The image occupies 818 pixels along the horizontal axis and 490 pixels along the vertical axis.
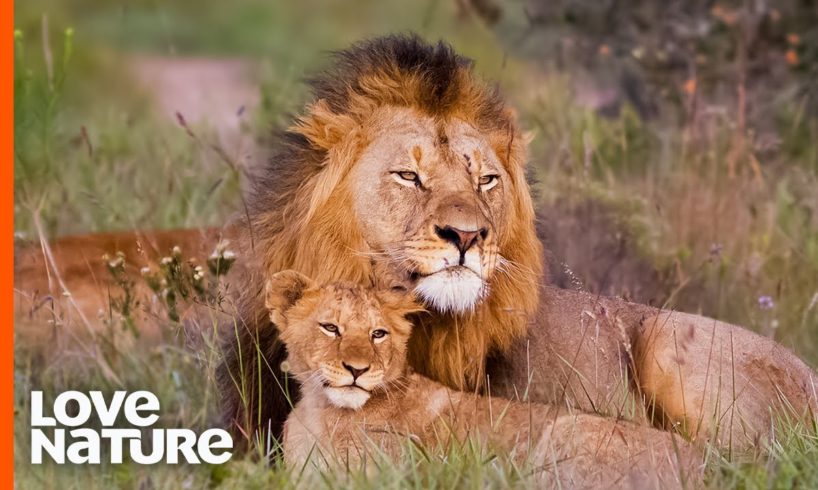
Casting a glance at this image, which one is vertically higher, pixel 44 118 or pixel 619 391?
pixel 44 118

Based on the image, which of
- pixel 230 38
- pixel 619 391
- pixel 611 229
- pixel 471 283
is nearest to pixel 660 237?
pixel 611 229

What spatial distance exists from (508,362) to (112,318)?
5.29 feet

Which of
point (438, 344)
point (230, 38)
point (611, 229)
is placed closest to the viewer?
point (438, 344)

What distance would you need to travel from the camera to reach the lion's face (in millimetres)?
3953

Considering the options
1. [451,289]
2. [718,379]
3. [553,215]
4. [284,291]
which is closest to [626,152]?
[553,215]

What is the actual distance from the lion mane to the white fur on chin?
1.03 feet

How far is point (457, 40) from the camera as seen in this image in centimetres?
1319

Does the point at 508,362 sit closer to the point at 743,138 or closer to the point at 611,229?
the point at 611,229

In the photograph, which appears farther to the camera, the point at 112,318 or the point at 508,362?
the point at 112,318

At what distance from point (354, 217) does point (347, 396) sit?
1.67 feet

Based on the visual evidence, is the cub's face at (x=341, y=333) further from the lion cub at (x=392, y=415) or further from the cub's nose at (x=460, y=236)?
the cub's nose at (x=460, y=236)

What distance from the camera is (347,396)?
3.93 meters

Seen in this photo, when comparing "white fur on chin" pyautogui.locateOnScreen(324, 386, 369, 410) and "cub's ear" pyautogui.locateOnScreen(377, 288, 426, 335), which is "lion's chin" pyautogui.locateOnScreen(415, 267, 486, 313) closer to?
"cub's ear" pyautogui.locateOnScreen(377, 288, 426, 335)

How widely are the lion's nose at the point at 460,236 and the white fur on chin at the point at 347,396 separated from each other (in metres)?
0.42
